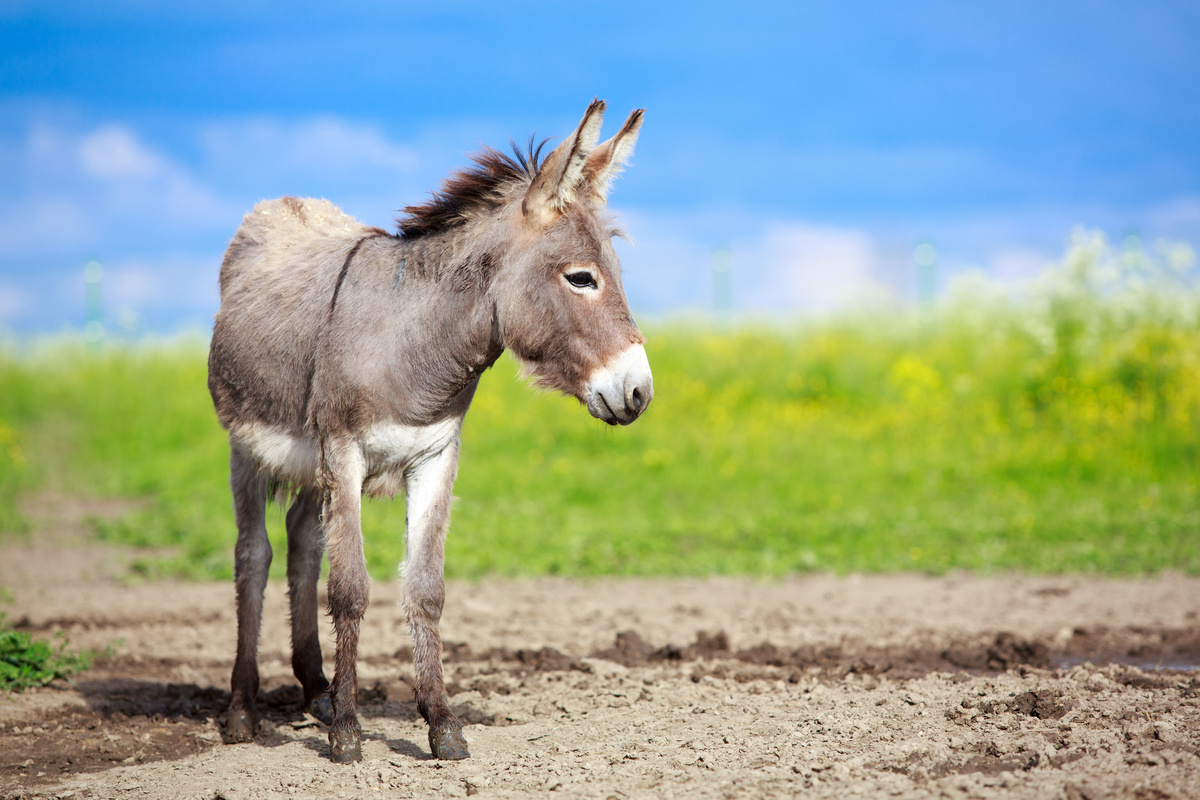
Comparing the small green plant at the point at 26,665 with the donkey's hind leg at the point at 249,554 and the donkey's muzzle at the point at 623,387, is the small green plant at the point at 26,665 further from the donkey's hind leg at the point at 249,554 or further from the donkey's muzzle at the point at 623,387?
the donkey's muzzle at the point at 623,387

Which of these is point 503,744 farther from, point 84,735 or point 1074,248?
point 1074,248

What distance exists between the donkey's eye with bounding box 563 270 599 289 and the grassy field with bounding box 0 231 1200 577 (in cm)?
491

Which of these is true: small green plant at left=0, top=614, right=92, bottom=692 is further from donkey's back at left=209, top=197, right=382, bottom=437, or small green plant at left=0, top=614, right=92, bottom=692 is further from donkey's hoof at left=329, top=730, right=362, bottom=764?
donkey's hoof at left=329, top=730, right=362, bottom=764

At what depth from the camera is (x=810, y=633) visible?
20.8 feet

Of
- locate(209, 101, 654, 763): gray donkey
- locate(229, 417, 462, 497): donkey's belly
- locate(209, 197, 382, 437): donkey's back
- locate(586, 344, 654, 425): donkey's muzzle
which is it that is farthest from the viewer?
locate(209, 197, 382, 437): donkey's back

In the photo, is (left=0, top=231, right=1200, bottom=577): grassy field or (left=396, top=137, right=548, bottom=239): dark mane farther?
(left=0, top=231, right=1200, bottom=577): grassy field

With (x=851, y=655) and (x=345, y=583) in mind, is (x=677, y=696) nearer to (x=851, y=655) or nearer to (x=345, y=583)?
(x=851, y=655)

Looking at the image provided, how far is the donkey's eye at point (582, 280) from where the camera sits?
3.90 metres

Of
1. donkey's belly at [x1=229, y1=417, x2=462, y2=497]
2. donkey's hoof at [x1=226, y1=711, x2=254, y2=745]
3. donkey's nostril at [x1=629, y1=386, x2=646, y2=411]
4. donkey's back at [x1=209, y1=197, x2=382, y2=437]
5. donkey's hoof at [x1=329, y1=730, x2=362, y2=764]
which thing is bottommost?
donkey's hoof at [x1=226, y1=711, x2=254, y2=745]

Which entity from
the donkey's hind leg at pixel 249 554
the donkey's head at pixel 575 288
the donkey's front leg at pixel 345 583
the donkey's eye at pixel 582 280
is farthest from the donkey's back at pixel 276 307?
the donkey's eye at pixel 582 280

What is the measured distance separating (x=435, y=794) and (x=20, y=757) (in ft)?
6.70

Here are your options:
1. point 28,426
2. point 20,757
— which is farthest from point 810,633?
point 28,426

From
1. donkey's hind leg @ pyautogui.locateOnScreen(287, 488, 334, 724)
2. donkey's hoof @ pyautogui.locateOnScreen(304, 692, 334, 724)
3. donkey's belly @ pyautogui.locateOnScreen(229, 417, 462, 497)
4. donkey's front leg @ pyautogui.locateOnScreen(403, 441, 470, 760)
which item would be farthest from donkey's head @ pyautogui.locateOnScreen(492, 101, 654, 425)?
donkey's hoof @ pyautogui.locateOnScreen(304, 692, 334, 724)

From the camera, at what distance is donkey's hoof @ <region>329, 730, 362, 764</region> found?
3.98 metres
